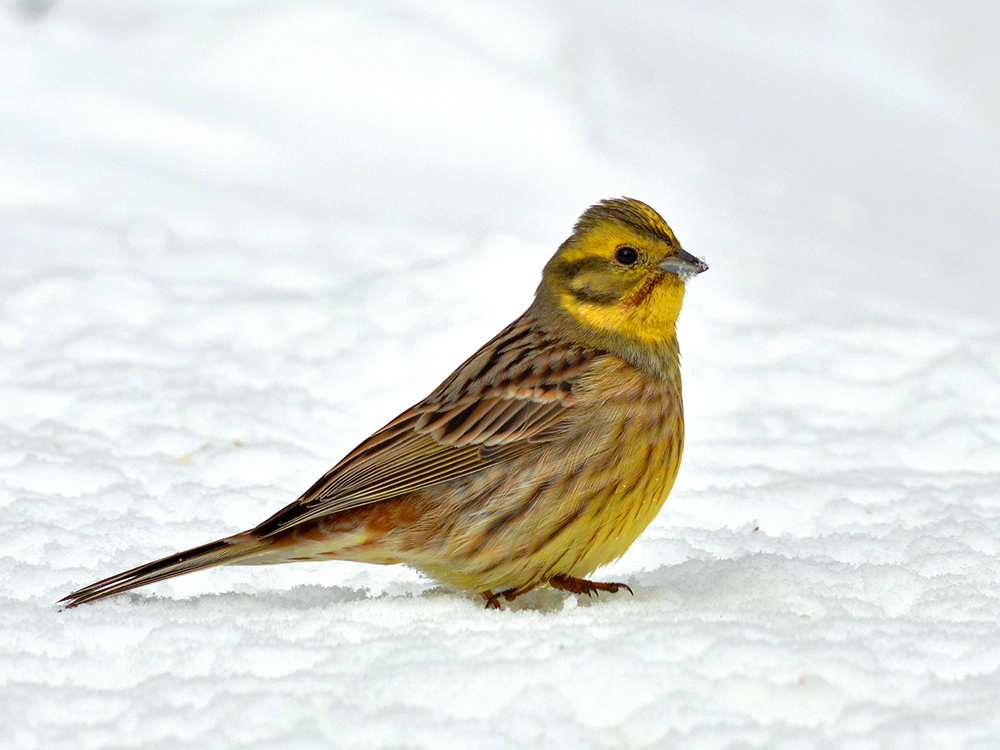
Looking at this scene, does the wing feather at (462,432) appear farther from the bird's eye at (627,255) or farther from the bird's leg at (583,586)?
the bird's leg at (583,586)

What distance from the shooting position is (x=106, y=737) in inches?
117

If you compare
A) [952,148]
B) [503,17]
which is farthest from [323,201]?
[952,148]

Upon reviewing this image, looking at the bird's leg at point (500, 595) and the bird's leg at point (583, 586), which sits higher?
the bird's leg at point (583, 586)

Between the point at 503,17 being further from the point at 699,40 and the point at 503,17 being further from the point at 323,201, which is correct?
the point at 323,201

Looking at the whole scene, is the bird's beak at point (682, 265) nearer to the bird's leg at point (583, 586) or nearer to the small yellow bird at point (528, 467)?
the small yellow bird at point (528, 467)

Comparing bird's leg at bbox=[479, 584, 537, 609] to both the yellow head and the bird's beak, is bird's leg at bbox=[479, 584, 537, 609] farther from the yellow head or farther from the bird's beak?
the bird's beak

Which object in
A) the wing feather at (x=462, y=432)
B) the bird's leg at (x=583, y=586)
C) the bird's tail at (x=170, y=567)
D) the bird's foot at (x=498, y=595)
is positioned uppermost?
the wing feather at (x=462, y=432)

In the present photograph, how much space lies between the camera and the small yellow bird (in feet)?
12.6

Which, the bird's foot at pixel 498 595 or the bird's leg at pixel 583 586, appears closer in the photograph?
the bird's foot at pixel 498 595

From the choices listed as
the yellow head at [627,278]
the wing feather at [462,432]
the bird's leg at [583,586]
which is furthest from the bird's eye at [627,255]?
the bird's leg at [583,586]

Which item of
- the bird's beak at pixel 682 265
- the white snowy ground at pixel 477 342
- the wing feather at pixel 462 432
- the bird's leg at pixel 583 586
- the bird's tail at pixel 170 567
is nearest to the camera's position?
the white snowy ground at pixel 477 342

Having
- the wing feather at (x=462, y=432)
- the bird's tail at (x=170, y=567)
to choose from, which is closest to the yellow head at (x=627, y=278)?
the wing feather at (x=462, y=432)

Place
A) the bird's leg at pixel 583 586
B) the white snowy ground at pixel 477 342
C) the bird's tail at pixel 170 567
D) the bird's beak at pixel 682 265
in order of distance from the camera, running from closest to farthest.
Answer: the white snowy ground at pixel 477 342
the bird's tail at pixel 170 567
the bird's leg at pixel 583 586
the bird's beak at pixel 682 265

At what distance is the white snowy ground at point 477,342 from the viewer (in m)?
3.12
